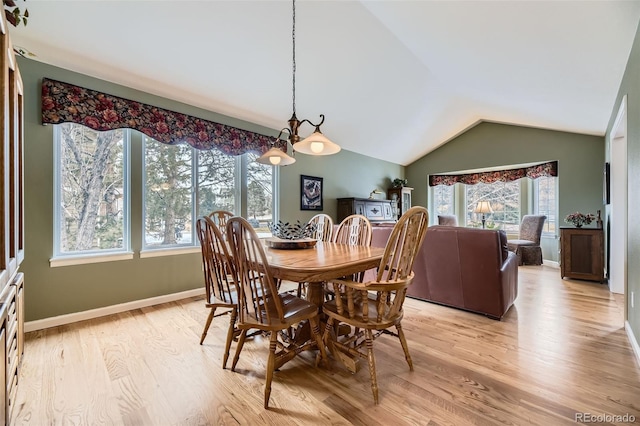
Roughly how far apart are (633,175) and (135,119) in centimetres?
444

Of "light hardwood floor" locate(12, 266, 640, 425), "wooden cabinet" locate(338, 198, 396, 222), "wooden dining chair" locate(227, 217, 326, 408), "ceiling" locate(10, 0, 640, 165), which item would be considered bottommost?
"light hardwood floor" locate(12, 266, 640, 425)

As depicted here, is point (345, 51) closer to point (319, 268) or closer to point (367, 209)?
point (319, 268)

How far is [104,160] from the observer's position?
2818 millimetres

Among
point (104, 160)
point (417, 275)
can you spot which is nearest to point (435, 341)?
point (417, 275)

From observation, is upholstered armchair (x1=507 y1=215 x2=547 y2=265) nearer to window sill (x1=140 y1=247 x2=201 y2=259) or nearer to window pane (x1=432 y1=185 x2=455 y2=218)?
window pane (x1=432 y1=185 x2=455 y2=218)

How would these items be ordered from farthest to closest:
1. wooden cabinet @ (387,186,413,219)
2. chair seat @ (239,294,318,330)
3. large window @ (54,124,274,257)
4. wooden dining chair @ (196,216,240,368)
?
wooden cabinet @ (387,186,413,219)
large window @ (54,124,274,257)
wooden dining chair @ (196,216,240,368)
chair seat @ (239,294,318,330)

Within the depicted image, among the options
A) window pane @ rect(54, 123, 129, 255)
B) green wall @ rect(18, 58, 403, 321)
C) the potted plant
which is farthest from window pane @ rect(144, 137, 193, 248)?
the potted plant

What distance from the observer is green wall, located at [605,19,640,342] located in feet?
6.26

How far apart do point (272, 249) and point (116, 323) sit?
1.73 m

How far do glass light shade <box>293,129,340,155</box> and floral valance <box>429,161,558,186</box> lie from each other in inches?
210

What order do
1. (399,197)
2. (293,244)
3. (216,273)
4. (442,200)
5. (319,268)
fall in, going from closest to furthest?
1. (319,268)
2. (216,273)
3. (293,244)
4. (399,197)
5. (442,200)

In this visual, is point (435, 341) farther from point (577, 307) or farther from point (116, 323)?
point (116, 323)

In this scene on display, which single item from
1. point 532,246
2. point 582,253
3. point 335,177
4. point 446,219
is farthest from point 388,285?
point 446,219

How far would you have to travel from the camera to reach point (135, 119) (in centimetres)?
288
